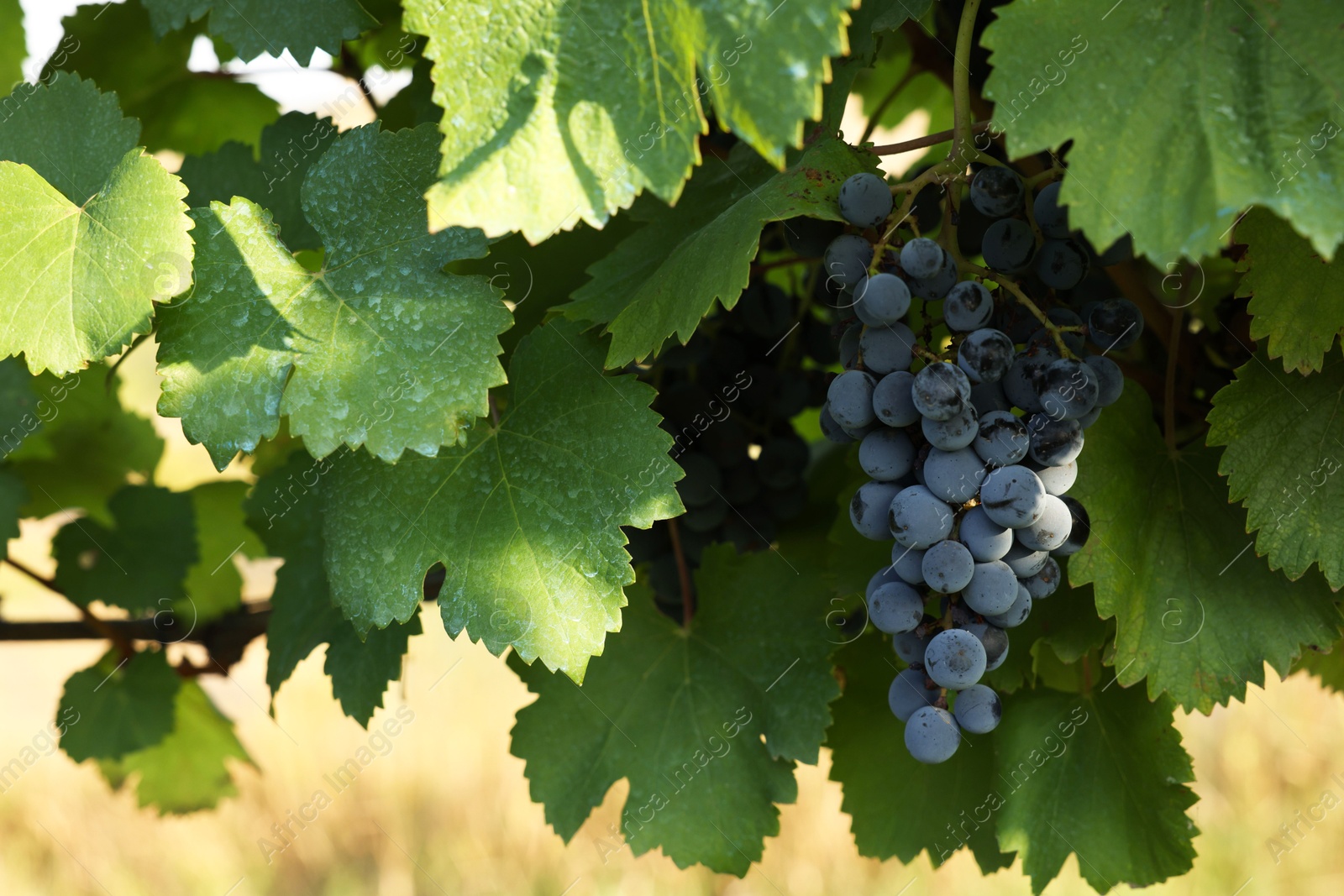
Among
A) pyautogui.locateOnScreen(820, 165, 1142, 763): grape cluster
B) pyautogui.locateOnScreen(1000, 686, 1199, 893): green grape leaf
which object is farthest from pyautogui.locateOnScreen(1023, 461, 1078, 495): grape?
pyautogui.locateOnScreen(1000, 686, 1199, 893): green grape leaf

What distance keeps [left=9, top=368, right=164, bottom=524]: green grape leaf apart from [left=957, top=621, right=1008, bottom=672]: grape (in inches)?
35.0

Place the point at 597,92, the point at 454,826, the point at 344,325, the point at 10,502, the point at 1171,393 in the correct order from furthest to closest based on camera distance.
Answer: the point at 454,826, the point at 10,502, the point at 1171,393, the point at 344,325, the point at 597,92

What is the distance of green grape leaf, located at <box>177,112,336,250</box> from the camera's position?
71 centimetres

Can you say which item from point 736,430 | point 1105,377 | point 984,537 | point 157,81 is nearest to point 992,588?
point 984,537

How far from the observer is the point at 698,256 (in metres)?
0.54

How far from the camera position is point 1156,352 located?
0.76 meters

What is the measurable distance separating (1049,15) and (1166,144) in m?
0.09

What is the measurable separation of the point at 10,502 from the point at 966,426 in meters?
0.85

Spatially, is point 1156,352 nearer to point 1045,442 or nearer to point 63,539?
point 1045,442

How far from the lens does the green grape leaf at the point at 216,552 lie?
1062mm

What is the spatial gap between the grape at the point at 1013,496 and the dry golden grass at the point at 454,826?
1754mm

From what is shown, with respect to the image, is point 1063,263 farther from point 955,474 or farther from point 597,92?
point 597,92

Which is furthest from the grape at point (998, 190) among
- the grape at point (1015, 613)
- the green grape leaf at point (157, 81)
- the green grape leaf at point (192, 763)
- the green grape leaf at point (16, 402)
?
the green grape leaf at point (192, 763)

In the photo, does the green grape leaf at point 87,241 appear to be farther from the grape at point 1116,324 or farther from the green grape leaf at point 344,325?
the grape at point 1116,324
